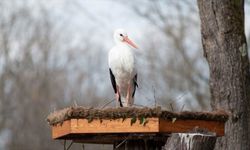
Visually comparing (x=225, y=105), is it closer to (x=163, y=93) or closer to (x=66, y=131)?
(x=66, y=131)

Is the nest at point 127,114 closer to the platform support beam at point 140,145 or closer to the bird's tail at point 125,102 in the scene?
the platform support beam at point 140,145

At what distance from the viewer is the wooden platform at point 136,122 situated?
22.1ft

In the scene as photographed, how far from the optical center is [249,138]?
28.7ft

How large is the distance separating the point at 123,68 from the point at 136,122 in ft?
5.08

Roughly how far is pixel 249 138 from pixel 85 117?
248 cm

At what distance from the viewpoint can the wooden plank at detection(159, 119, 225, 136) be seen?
6.77 meters

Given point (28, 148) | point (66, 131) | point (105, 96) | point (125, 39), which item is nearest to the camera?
point (66, 131)

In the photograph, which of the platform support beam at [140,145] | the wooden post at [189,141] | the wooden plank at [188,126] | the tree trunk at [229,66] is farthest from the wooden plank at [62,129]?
the tree trunk at [229,66]

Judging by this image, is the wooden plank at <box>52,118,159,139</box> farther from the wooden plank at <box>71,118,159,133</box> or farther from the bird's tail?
the bird's tail

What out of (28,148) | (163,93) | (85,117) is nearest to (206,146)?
(85,117)

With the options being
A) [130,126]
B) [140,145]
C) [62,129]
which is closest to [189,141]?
[130,126]

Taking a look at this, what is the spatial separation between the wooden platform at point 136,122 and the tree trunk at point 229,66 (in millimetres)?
1430

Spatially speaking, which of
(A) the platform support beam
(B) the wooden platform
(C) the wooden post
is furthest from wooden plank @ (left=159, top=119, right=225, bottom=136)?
(A) the platform support beam

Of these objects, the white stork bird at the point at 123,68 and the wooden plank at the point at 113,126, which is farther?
the white stork bird at the point at 123,68
